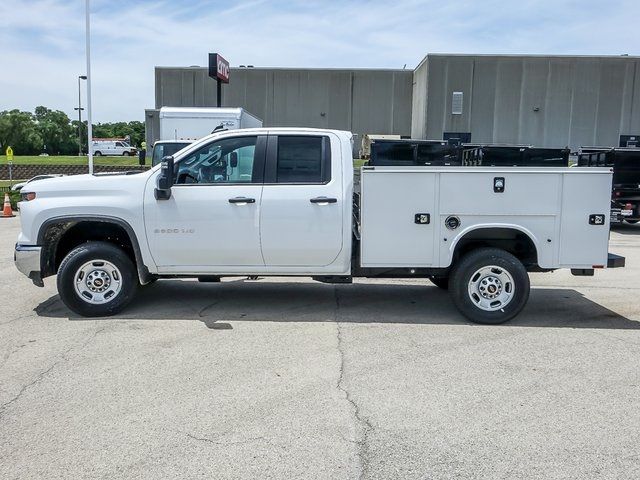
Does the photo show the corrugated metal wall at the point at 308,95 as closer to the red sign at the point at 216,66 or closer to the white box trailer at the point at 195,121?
Answer: the red sign at the point at 216,66

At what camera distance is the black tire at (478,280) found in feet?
21.3

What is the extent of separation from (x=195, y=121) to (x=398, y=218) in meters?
13.2

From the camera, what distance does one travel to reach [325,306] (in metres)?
7.38

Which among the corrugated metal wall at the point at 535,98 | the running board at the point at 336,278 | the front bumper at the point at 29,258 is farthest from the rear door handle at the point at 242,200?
the corrugated metal wall at the point at 535,98

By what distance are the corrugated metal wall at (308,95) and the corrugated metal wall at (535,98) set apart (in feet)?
23.6

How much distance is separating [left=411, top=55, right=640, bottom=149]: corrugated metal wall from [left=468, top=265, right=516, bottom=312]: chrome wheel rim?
3403 cm

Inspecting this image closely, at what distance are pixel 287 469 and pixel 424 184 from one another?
375 cm

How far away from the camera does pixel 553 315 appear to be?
714 centimetres

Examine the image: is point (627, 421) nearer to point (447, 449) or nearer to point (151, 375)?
point (447, 449)

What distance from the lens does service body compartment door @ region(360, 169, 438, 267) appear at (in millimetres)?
6488

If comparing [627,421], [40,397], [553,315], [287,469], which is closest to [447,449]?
[287,469]

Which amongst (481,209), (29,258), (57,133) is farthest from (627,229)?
(57,133)

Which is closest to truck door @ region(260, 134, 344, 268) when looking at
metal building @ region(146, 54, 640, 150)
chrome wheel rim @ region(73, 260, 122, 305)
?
chrome wheel rim @ region(73, 260, 122, 305)

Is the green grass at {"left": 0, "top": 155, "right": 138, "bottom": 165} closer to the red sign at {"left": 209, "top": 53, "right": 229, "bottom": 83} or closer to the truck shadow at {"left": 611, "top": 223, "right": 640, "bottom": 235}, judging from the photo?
the red sign at {"left": 209, "top": 53, "right": 229, "bottom": 83}
